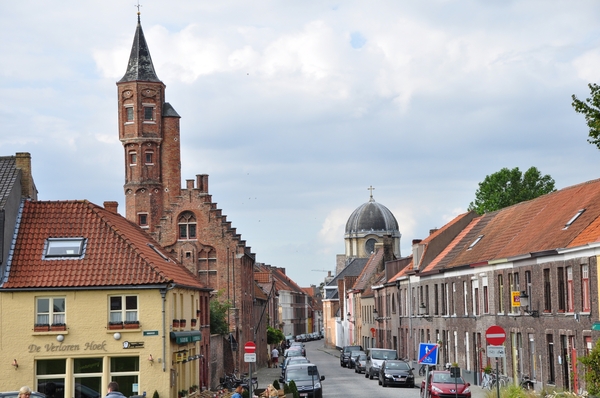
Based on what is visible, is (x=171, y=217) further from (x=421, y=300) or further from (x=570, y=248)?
(x=570, y=248)

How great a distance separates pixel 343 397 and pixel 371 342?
46264 millimetres

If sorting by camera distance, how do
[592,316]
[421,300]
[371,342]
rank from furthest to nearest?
[371,342] < [421,300] < [592,316]

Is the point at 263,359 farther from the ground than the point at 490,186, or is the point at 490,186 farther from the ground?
the point at 490,186

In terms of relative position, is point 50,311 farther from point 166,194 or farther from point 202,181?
point 166,194

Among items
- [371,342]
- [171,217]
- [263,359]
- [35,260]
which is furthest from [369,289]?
[35,260]

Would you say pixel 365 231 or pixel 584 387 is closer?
pixel 584 387

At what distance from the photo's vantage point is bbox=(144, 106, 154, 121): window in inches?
3088

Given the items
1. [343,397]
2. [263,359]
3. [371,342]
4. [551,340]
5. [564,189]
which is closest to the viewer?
[551,340]

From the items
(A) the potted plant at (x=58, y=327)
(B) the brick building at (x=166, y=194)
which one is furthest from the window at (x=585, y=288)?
(B) the brick building at (x=166, y=194)

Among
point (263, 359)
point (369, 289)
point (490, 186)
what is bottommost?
point (263, 359)

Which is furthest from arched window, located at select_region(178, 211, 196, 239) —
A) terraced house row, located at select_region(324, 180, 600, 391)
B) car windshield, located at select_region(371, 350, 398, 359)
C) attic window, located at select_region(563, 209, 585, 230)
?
attic window, located at select_region(563, 209, 585, 230)

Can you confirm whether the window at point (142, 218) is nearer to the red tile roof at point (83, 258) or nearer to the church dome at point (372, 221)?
the red tile roof at point (83, 258)

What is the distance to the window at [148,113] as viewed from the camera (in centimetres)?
7844

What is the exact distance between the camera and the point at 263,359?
270ft
